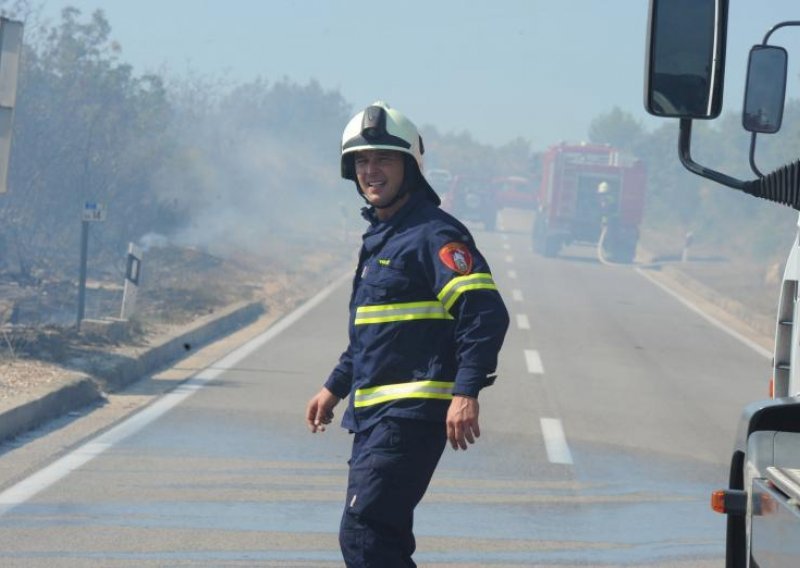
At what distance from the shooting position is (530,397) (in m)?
13.7

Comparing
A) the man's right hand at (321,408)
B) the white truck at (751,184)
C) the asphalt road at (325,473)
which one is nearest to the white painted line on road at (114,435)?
the asphalt road at (325,473)

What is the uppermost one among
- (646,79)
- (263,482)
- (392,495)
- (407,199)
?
(646,79)

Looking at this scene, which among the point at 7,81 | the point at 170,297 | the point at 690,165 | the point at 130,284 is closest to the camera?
the point at 690,165

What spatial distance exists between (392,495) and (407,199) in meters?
1.03

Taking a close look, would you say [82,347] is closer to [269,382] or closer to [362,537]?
[269,382]

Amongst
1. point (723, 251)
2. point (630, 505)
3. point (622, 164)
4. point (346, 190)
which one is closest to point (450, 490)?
point (630, 505)

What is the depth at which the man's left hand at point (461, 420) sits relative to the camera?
460 centimetres

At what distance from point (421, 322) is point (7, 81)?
8.64 m

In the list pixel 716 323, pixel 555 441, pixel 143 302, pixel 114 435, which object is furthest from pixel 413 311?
pixel 716 323

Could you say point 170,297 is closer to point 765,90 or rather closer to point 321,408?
point 321,408

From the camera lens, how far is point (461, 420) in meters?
4.60

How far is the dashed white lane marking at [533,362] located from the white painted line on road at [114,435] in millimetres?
3041

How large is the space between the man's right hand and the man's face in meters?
0.74

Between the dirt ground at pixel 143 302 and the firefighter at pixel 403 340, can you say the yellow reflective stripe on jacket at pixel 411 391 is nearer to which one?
the firefighter at pixel 403 340
